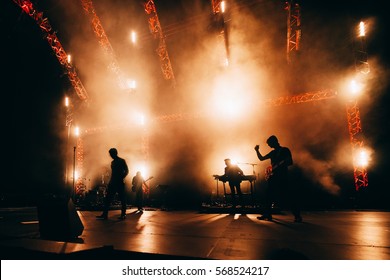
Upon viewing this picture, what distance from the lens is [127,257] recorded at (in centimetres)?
171

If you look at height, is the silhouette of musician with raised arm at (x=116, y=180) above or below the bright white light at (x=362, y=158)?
below

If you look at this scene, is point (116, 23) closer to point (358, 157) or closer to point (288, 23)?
point (288, 23)

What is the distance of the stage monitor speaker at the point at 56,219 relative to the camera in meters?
2.26

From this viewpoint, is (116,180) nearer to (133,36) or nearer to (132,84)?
(132,84)

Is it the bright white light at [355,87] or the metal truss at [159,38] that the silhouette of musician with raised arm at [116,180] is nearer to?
the metal truss at [159,38]

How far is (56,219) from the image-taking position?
2303 mm

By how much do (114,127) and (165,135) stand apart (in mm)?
3959

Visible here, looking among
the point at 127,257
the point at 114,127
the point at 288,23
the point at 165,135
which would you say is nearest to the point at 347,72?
the point at 288,23

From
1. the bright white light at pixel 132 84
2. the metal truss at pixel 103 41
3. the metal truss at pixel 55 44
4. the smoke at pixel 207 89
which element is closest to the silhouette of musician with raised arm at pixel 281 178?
the smoke at pixel 207 89

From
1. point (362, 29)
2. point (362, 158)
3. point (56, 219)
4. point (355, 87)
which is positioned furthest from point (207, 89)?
point (56, 219)

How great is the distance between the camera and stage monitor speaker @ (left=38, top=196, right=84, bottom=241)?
226 centimetres

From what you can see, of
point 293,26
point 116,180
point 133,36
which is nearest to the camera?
point 116,180
